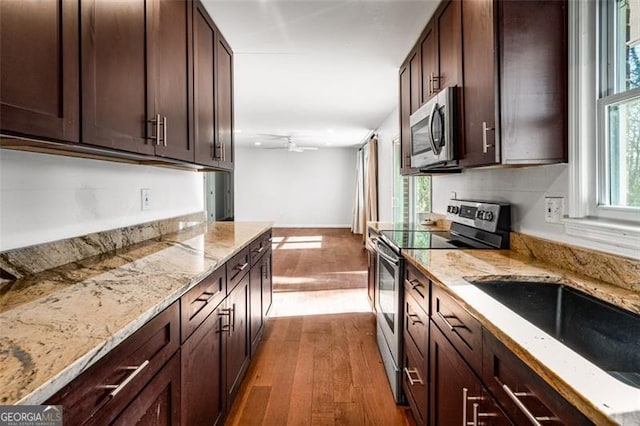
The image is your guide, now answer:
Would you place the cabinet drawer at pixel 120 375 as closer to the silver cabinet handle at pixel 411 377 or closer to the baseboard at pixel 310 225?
the silver cabinet handle at pixel 411 377

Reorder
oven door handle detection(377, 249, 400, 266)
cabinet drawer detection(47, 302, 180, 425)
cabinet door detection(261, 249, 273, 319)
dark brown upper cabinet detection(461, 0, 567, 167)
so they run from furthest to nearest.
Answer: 1. cabinet door detection(261, 249, 273, 319)
2. oven door handle detection(377, 249, 400, 266)
3. dark brown upper cabinet detection(461, 0, 567, 167)
4. cabinet drawer detection(47, 302, 180, 425)

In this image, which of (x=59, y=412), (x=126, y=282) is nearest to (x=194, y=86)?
(x=126, y=282)

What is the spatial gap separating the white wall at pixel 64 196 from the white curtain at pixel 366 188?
5075 millimetres

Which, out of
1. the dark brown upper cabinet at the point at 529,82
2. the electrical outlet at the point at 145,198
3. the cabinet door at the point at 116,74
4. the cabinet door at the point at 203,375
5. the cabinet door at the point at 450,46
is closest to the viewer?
the cabinet door at the point at 116,74

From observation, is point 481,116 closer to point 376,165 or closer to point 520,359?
point 520,359

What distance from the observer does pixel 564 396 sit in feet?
2.10

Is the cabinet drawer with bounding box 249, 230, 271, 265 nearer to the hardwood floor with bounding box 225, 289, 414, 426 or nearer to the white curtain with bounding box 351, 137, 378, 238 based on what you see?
the hardwood floor with bounding box 225, 289, 414, 426

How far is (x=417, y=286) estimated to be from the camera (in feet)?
5.62

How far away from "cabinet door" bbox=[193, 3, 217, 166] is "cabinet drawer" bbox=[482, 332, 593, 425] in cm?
179

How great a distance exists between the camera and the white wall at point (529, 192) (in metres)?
1.58

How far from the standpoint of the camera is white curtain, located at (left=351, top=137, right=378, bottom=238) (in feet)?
22.8

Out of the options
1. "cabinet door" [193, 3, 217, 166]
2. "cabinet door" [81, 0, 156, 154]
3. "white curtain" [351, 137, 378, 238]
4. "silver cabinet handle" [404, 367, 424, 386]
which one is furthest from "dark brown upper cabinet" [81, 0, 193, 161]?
"white curtain" [351, 137, 378, 238]

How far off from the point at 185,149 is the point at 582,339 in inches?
74.5

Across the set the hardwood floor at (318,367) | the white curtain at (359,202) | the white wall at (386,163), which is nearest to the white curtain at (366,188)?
the white curtain at (359,202)
